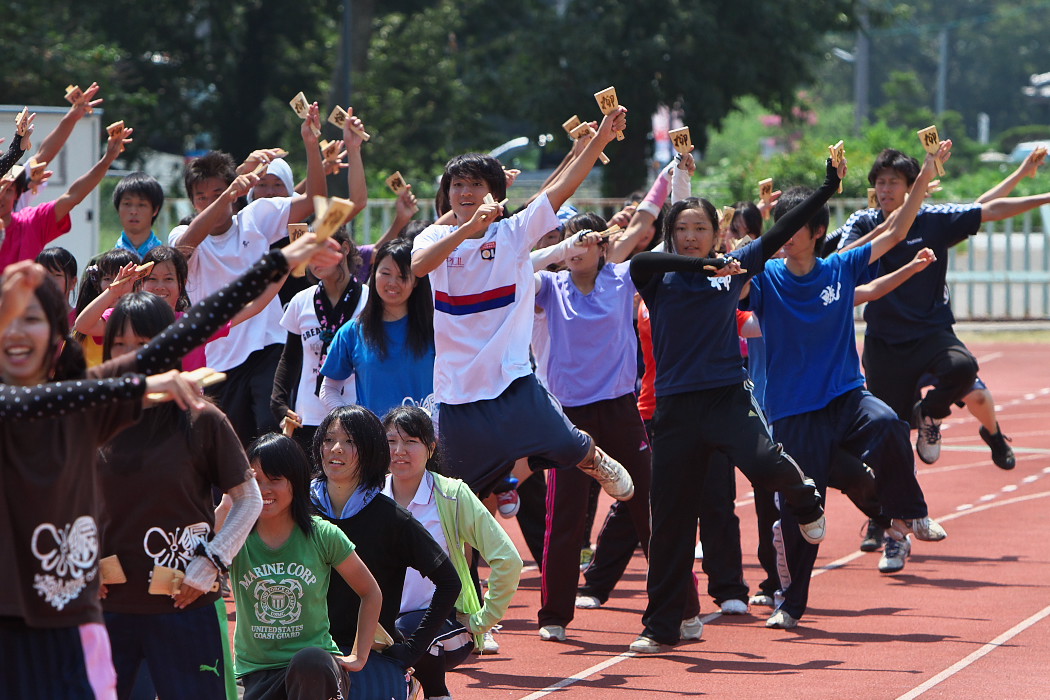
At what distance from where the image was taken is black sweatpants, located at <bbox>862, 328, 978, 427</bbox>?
9.22 m

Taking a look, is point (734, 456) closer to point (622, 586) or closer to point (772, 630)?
point (772, 630)

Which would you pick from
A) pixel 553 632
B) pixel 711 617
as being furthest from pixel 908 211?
pixel 553 632

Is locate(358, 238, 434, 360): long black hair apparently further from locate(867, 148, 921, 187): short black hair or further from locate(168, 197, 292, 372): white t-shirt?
locate(867, 148, 921, 187): short black hair

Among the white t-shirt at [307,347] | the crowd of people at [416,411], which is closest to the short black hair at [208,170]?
the crowd of people at [416,411]

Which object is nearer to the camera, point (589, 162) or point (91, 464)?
point (91, 464)

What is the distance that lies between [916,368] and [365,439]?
4743 millimetres

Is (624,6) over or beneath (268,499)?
over

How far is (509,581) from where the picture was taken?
577 cm

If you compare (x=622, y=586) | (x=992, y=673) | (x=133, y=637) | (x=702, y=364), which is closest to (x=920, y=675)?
(x=992, y=673)

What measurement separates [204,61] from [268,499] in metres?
28.2

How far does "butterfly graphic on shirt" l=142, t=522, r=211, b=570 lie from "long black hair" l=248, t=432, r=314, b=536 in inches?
22.3

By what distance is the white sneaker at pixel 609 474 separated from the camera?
6.59 metres

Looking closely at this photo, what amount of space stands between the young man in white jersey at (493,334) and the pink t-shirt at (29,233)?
195 centimetres

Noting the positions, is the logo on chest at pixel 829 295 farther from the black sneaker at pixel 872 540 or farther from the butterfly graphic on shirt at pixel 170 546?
the butterfly graphic on shirt at pixel 170 546
